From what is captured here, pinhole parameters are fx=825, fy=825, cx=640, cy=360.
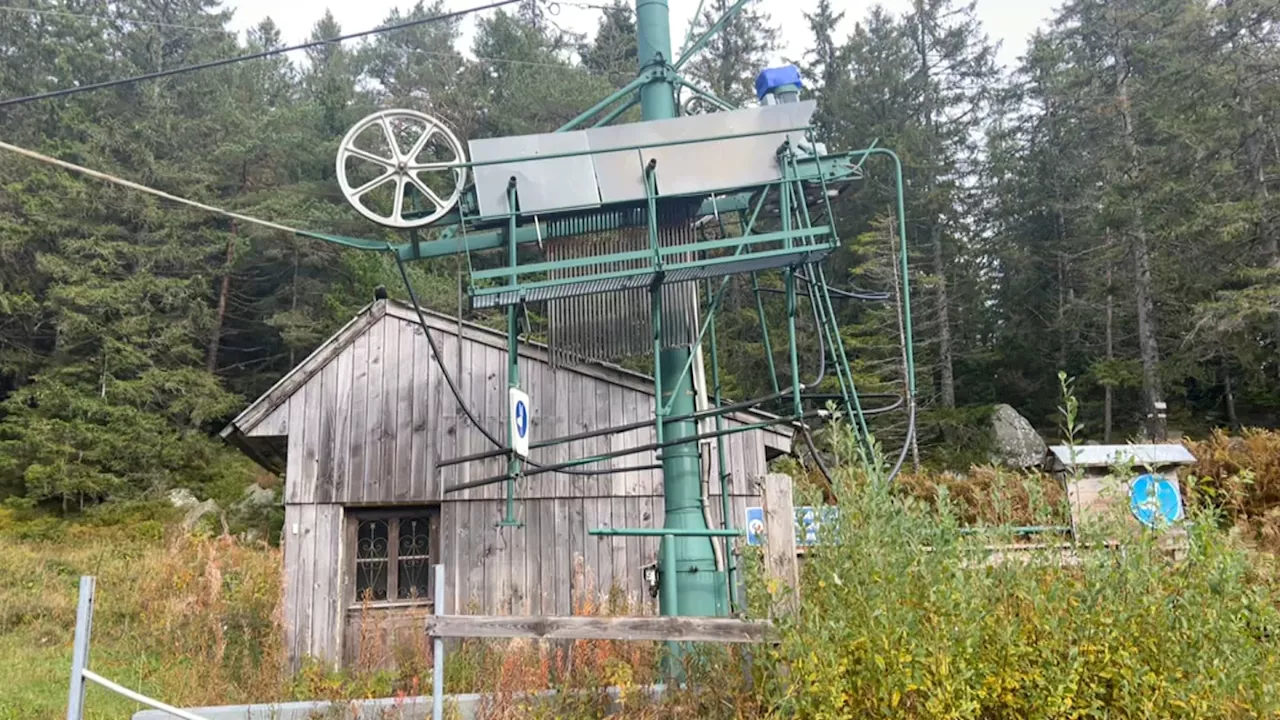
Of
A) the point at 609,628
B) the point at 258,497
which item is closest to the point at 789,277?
the point at 609,628

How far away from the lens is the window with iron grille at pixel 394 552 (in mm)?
8852

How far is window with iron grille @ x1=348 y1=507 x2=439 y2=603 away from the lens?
8852 millimetres

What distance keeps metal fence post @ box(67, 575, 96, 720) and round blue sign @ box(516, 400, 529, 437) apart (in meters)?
2.87

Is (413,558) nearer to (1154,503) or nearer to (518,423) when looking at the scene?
(518,423)

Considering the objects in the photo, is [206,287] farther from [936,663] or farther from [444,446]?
[936,663]

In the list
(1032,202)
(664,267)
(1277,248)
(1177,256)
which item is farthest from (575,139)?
(1032,202)

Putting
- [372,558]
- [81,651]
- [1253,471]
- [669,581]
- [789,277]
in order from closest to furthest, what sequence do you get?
[81,651], [669,581], [789,277], [372,558], [1253,471]

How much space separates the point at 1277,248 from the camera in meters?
19.0

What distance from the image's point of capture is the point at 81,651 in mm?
4441

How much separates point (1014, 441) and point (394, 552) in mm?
17970

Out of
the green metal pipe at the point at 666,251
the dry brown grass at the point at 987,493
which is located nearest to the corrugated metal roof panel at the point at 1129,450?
the dry brown grass at the point at 987,493

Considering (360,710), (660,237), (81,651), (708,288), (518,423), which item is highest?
(660,237)

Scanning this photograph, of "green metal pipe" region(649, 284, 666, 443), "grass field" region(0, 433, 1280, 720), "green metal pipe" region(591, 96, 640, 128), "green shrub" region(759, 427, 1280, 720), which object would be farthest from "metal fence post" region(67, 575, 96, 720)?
"green metal pipe" region(591, 96, 640, 128)

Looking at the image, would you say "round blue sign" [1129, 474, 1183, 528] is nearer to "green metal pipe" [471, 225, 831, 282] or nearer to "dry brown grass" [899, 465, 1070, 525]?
"dry brown grass" [899, 465, 1070, 525]
